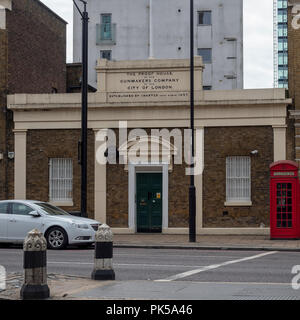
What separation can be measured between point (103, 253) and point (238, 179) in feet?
51.2

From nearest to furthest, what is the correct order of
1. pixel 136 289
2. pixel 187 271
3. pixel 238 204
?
pixel 136 289 → pixel 187 271 → pixel 238 204

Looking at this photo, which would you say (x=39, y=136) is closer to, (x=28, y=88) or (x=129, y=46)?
(x=28, y=88)

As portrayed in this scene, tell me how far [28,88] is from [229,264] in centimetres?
1821

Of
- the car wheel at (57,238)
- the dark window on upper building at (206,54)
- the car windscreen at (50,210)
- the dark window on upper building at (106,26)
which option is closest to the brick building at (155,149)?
the car windscreen at (50,210)

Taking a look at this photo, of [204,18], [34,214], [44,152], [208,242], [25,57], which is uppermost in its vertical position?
[204,18]

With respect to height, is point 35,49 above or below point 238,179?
above

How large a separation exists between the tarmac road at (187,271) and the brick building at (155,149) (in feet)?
20.4

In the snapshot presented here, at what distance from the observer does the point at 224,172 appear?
27.3m

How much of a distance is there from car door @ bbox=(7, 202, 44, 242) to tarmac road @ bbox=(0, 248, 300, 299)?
85cm

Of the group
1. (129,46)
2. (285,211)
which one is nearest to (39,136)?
(285,211)

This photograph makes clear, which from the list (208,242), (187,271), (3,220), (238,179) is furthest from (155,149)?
(187,271)

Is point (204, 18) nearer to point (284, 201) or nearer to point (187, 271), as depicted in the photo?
point (284, 201)

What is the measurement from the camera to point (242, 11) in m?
49.3

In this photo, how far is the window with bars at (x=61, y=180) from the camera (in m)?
28.5
